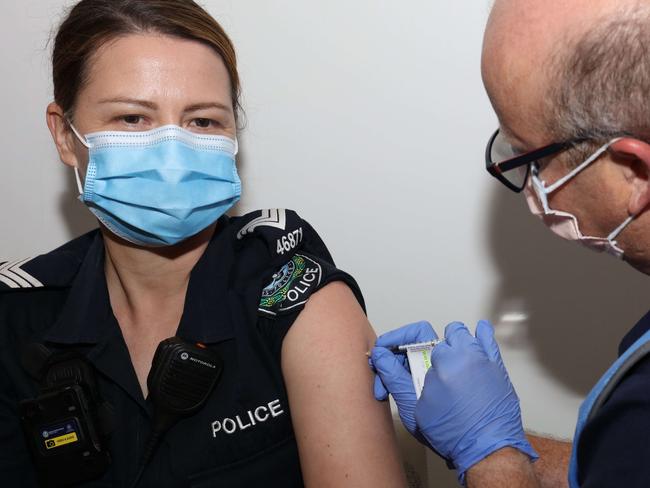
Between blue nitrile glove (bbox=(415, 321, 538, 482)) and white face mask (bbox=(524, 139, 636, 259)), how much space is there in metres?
0.32

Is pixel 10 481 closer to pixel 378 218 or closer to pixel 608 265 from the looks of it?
pixel 378 218

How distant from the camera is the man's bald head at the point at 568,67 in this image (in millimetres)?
1061

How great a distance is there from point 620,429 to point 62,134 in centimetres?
136

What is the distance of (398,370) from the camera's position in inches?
61.2

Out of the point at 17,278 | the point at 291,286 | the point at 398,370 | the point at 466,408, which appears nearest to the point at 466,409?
the point at 466,408

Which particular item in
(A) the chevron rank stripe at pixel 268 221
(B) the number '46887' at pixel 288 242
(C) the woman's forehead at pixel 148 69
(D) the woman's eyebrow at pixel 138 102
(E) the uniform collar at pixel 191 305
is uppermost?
(C) the woman's forehead at pixel 148 69

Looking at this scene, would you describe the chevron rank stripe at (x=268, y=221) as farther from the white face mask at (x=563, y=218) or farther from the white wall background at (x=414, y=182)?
the white face mask at (x=563, y=218)

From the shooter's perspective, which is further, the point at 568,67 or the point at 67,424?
Answer: the point at 67,424

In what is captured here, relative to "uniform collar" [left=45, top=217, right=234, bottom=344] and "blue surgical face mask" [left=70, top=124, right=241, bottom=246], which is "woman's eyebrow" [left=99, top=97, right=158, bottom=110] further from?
"uniform collar" [left=45, top=217, right=234, bottom=344]

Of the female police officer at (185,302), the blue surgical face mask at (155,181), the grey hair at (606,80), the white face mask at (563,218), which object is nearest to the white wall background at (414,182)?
the female police officer at (185,302)

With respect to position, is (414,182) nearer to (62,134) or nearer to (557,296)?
(557,296)

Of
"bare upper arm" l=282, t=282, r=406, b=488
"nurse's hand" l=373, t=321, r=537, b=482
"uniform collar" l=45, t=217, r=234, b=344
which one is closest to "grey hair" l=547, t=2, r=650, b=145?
"nurse's hand" l=373, t=321, r=537, b=482

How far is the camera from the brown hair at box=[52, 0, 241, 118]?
1698mm

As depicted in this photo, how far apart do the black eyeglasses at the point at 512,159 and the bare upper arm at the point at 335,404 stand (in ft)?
1.56
